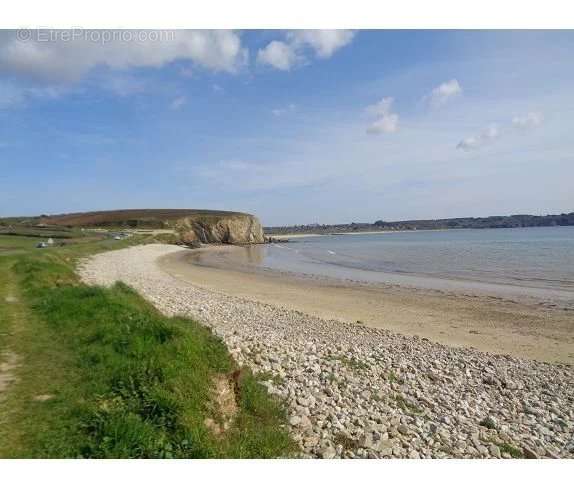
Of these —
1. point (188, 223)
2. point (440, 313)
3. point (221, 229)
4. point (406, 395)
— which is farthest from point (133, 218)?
point (406, 395)

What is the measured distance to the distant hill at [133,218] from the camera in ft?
358

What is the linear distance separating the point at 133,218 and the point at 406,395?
4577 inches

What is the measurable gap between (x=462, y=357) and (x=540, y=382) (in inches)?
85.5

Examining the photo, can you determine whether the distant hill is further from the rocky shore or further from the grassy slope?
the grassy slope

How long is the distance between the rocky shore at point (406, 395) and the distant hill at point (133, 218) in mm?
99520

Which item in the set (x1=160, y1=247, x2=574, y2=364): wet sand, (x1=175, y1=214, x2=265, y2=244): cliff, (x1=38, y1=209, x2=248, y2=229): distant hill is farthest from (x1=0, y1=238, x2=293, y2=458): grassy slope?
(x1=38, y1=209, x2=248, y2=229): distant hill

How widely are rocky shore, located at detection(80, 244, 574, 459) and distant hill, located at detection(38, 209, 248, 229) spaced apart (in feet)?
327

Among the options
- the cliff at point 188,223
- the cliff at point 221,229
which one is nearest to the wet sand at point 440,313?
the cliff at point 188,223

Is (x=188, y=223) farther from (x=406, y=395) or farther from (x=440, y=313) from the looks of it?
(x=406, y=395)

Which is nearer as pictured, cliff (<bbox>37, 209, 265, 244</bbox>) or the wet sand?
the wet sand

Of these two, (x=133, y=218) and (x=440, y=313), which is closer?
(x=440, y=313)

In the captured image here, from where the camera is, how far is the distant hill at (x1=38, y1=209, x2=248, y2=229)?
109m

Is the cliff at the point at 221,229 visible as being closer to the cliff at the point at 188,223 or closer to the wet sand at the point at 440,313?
the cliff at the point at 188,223

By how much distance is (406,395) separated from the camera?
8656mm
